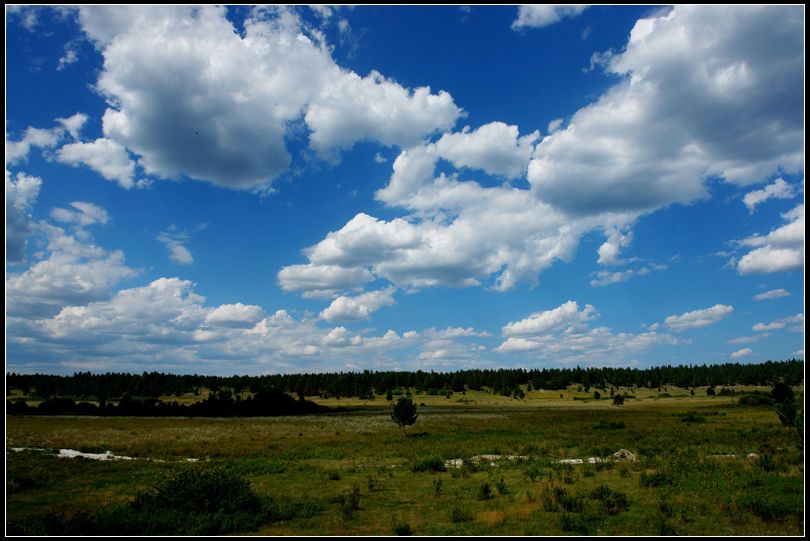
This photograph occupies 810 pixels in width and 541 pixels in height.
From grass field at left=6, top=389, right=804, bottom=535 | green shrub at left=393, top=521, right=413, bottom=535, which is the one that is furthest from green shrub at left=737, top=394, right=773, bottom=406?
green shrub at left=393, top=521, right=413, bottom=535

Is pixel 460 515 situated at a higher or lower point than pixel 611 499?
lower

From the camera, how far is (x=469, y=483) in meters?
24.8

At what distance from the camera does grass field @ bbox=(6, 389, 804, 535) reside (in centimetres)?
1644

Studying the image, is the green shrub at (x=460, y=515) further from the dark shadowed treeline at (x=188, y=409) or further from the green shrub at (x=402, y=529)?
the dark shadowed treeline at (x=188, y=409)

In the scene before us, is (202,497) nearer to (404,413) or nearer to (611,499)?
(611,499)

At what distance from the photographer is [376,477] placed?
2769cm

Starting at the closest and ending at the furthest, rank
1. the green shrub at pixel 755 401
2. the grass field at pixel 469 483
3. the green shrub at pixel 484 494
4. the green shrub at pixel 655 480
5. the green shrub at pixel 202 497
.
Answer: the grass field at pixel 469 483 → the green shrub at pixel 202 497 → the green shrub at pixel 484 494 → the green shrub at pixel 655 480 → the green shrub at pixel 755 401

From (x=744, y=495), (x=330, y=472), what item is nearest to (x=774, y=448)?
(x=744, y=495)

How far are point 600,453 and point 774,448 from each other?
39.7 feet

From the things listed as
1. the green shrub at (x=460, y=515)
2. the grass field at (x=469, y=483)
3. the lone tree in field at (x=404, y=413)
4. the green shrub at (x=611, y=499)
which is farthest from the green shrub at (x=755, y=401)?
the green shrub at (x=460, y=515)

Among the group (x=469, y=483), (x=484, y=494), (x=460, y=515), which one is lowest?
(x=469, y=483)

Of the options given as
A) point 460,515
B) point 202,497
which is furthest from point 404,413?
point 460,515

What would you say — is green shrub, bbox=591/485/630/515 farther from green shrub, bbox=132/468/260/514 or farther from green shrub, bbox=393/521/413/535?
green shrub, bbox=132/468/260/514

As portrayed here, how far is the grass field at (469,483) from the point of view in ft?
53.9
